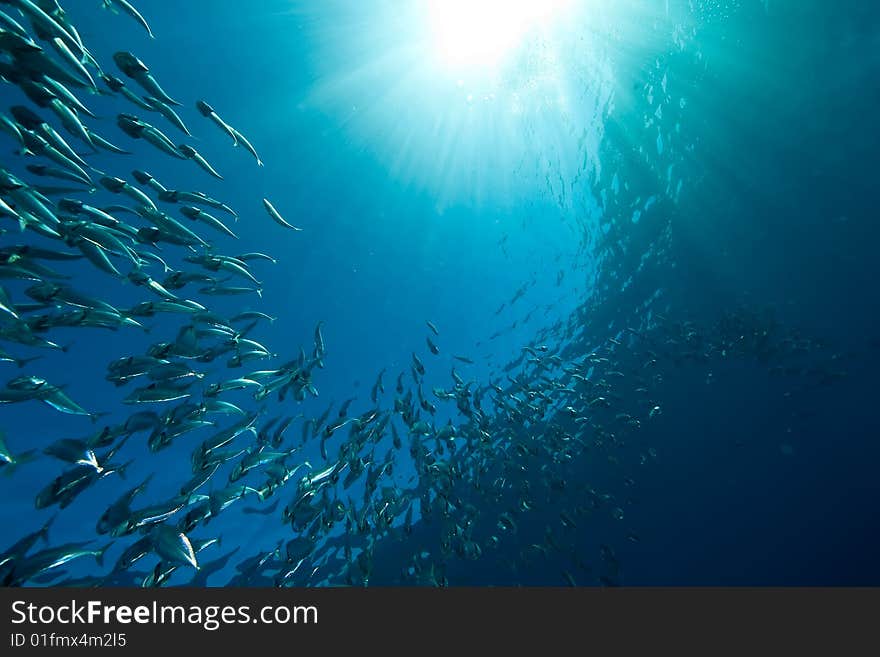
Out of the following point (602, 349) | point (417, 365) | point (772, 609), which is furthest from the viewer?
point (602, 349)

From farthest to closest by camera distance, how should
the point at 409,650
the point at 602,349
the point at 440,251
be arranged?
the point at 602,349 < the point at 440,251 < the point at 409,650

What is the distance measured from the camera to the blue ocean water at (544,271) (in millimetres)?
10477

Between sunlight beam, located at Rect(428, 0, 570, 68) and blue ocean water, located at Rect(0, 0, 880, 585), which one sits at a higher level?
sunlight beam, located at Rect(428, 0, 570, 68)

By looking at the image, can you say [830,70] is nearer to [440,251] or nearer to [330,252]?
[440,251]

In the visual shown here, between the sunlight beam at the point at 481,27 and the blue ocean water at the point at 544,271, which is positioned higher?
the sunlight beam at the point at 481,27

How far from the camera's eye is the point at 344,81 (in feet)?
35.8

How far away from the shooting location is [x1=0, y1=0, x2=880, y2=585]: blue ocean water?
10.5 m

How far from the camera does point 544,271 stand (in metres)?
17.5

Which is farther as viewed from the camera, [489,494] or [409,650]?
[489,494]

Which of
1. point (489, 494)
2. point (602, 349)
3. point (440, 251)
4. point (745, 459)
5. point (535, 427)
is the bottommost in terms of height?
point (745, 459)

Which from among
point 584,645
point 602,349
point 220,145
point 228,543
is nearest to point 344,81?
point 220,145

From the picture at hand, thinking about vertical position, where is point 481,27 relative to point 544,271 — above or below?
above

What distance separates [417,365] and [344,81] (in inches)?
331

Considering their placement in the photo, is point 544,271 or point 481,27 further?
point 544,271
